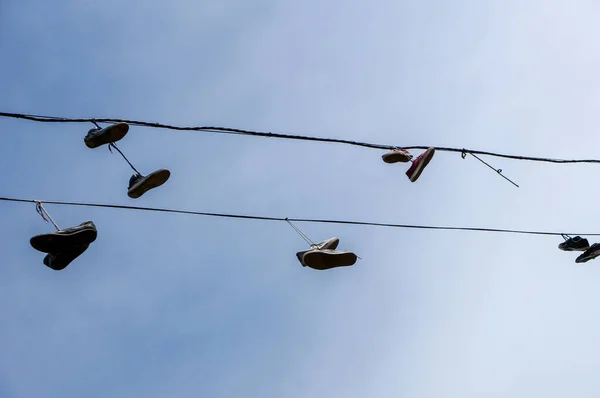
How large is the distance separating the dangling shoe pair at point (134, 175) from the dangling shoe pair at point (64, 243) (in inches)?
21.0

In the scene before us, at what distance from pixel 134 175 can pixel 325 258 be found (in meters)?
1.76

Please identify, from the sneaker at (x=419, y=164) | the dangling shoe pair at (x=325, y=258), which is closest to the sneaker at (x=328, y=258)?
the dangling shoe pair at (x=325, y=258)

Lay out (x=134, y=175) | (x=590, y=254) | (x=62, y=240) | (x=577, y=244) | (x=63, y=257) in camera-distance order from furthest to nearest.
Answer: (x=590, y=254)
(x=577, y=244)
(x=134, y=175)
(x=63, y=257)
(x=62, y=240)

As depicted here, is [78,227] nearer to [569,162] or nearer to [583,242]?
[569,162]

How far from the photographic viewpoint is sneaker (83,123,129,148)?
502 centimetres

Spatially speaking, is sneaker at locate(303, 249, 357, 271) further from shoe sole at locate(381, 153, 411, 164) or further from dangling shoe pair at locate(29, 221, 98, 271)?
dangling shoe pair at locate(29, 221, 98, 271)

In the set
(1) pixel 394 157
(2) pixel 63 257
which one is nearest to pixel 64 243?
(2) pixel 63 257

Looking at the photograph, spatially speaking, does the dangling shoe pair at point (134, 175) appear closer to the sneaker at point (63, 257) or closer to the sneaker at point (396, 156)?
the sneaker at point (63, 257)

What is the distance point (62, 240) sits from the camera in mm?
4871

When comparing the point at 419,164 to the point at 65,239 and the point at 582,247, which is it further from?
the point at 65,239

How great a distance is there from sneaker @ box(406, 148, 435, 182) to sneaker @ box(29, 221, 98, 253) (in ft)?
9.18

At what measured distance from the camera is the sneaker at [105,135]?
16.5 ft

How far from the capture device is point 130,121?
4465 mm

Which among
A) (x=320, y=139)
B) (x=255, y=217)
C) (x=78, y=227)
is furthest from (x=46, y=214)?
Answer: (x=320, y=139)
